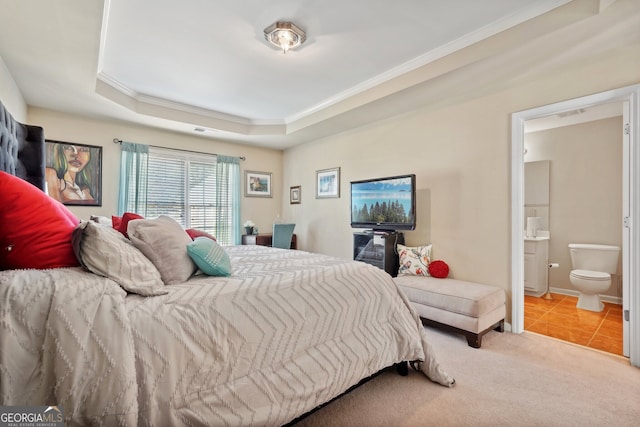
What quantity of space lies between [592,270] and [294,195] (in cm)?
458

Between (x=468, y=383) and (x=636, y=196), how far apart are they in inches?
75.6

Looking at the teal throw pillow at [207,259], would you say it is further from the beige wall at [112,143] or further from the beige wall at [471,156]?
the beige wall at [112,143]

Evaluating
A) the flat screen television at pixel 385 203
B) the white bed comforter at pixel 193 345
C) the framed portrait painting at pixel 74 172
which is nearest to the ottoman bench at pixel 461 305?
the flat screen television at pixel 385 203

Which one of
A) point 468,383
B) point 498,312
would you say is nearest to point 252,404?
point 468,383

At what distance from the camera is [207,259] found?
164 cm

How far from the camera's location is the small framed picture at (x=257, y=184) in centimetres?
548

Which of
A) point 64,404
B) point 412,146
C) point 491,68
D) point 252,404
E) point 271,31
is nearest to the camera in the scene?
point 64,404

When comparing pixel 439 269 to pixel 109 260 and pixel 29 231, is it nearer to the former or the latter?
pixel 109 260

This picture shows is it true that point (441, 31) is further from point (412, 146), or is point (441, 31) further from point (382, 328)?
point (382, 328)

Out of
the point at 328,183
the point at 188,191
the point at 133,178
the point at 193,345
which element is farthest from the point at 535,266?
the point at 133,178

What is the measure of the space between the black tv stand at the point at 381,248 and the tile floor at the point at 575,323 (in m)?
1.51

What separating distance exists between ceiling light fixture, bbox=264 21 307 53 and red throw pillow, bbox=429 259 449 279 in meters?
2.70

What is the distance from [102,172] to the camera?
159 inches

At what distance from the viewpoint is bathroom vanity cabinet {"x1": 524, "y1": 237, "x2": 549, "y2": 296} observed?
162 inches
